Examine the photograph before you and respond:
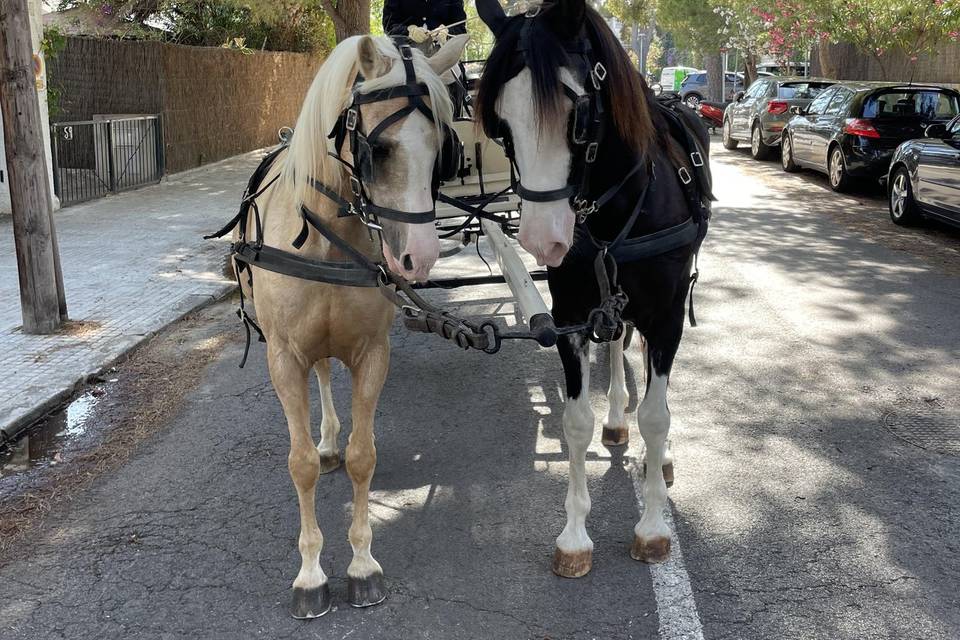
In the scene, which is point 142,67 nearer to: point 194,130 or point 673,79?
point 194,130

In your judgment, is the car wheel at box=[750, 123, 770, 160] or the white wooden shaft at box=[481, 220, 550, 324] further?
the car wheel at box=[750, 123, 770, 160]

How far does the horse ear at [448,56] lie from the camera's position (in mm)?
3439

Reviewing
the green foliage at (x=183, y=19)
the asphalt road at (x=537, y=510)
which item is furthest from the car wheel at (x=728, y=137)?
the asphalt road at (x=537, y=510)

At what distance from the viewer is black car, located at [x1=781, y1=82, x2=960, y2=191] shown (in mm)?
15617

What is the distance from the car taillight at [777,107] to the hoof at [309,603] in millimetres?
20117

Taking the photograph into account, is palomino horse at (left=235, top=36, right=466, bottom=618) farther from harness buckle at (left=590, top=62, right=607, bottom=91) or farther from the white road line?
the white road line

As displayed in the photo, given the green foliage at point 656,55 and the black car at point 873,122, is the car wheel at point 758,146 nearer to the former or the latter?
the black car at point 873,122

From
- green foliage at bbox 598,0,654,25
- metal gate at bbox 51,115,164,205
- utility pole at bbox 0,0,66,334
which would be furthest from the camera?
green foliage at bbox 598,0,654,25

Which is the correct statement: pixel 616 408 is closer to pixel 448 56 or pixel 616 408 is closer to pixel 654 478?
pixel 654 478

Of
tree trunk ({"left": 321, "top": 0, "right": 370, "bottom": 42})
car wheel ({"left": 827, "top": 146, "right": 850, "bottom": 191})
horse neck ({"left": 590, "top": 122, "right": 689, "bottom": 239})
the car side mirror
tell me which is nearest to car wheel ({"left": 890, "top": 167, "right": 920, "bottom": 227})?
the car side mirror

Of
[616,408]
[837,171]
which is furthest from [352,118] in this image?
[837,171]

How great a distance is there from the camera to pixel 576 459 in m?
4.31

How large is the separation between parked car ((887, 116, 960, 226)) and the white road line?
903 cm

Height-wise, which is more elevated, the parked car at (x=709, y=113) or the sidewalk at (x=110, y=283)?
the parked car at (x=709, y=113)
